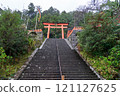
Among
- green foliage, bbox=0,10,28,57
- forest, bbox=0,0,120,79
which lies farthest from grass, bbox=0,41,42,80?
green foliage, bbox=0,10,28,57

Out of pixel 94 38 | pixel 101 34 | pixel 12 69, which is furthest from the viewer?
pixel 94 38

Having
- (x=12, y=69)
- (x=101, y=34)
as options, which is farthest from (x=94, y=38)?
(x=12, y=69)

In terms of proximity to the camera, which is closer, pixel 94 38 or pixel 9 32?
pixel 9 32

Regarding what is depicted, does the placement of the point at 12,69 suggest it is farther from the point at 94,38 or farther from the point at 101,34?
the point at 101,34

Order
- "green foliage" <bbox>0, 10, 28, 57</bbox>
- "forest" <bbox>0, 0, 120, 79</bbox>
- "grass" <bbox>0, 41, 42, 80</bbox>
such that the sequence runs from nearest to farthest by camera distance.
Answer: "grass" <bbox>0, 41, 42, 80</bbox>, "forest" <bbox>0, 0, 120, 79</bbox>, "green foliage" <bbox>0, 10, 28, 57</bbox>

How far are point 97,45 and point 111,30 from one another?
1212mm

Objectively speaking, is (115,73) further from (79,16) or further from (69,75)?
(79,16)

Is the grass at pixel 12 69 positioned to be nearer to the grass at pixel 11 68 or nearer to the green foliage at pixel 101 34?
the grass at pixel 11 68

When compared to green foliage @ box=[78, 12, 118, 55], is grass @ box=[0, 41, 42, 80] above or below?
below

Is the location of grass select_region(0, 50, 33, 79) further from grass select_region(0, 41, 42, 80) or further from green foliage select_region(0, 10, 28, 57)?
green foliage select_region(0, 10, 28, 57)

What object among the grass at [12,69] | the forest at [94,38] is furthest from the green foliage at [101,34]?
the grass at [12,69]

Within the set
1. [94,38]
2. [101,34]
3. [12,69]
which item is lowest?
[12,69]

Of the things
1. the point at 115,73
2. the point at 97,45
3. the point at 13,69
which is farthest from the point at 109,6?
the point at 13,69

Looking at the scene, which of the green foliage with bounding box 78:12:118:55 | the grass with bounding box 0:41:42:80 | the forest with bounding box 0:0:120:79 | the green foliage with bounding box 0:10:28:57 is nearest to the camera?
the grass with bounding box 0:41:42:80
